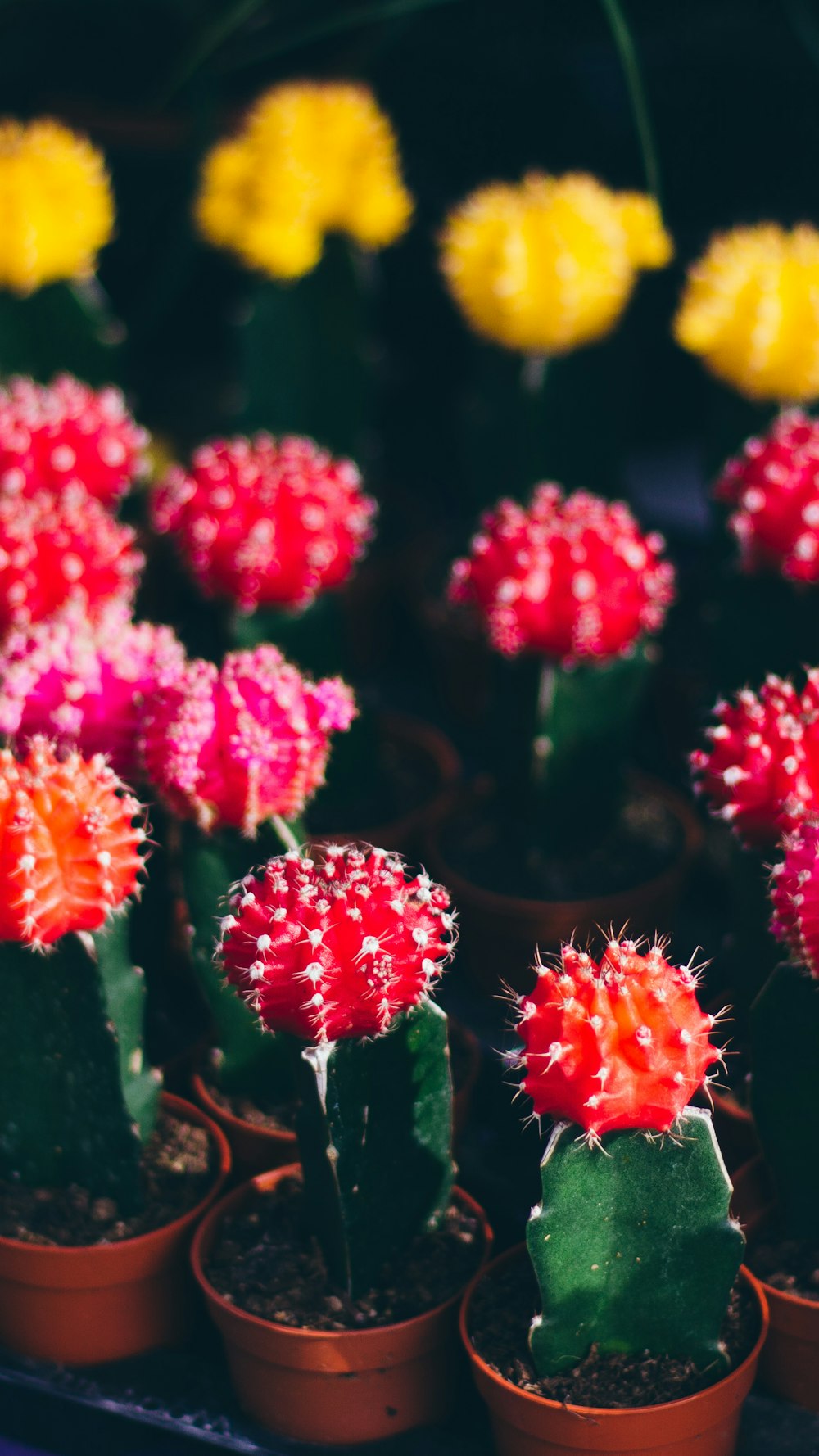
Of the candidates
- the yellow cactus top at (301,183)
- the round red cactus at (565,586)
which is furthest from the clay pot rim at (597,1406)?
the yellow cactus top at (301,183)

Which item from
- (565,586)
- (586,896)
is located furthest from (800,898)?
(586,896)

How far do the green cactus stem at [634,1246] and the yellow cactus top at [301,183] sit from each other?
60.0 inches

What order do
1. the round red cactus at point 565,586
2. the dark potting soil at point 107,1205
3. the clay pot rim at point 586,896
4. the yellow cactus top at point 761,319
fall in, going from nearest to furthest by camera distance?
the dark potting soil at point 107,1205
the round red cactus at point 565,586
the clay pot rim at point 586,896
the yellow cactus top at point 761,319

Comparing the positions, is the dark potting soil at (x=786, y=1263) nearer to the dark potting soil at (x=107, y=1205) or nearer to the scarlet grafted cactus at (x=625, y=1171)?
the scarlet grafted cactus at (x=625, y=1171)

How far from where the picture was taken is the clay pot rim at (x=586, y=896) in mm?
1762

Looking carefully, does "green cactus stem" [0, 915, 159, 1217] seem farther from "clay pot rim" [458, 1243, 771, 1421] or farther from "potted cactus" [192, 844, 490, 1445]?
"clay pot rim" [458, 1243, 771, 1421]

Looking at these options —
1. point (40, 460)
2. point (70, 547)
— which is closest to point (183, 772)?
point (70, 547)

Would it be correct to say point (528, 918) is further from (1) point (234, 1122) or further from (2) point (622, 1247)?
(2) point (622, 1247)

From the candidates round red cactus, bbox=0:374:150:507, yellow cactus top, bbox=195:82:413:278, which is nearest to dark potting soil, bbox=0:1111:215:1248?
round red cactus, bbox=0:374:150:507

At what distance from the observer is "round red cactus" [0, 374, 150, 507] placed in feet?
6.48

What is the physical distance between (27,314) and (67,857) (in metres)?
1.39

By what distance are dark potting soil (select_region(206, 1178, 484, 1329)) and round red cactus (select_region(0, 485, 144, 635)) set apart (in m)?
0.68

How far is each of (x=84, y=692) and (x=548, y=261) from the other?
0.93 m

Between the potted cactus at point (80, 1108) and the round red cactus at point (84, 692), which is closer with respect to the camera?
the potted cactus at point (80, 1108)
